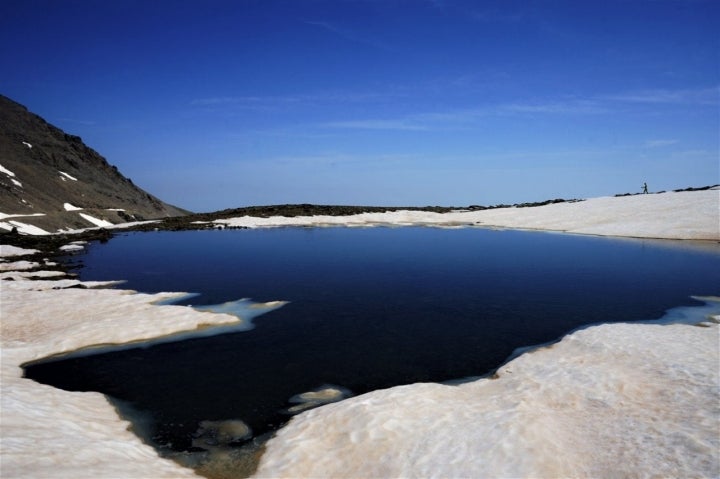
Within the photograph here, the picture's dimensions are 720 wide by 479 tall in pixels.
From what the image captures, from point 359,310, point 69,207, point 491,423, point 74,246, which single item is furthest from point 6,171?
point 491,423

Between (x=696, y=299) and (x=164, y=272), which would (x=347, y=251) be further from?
(x=696, y=299)

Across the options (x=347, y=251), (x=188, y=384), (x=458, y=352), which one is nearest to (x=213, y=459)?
(x=188, y=384)

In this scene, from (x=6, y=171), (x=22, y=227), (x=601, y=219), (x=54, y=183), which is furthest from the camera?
(x=54, y=183)

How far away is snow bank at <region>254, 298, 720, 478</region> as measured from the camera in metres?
10.3

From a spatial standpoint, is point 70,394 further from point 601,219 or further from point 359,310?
point 601,219

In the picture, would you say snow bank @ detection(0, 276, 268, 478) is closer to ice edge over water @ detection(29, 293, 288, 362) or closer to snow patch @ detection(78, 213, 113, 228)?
ice edge over water @ detection(29, 293, 288, 362)

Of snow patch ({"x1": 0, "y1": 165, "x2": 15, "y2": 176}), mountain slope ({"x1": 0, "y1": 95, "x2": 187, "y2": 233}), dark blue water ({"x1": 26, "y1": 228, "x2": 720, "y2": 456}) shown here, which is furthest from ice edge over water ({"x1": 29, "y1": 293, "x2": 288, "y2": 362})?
snow patch ({"x1": 0, "y1": 165, "x2": 15, "y2": 176})

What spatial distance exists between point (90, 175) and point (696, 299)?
174 metres

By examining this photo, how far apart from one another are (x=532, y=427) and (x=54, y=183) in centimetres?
13316

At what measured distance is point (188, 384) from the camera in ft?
53.8

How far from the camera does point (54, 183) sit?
11350 centimetres

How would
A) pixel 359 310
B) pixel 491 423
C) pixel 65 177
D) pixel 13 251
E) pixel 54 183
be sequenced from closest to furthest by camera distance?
1. pixel 491 423
2. pixel 359 310
3. pixel 13 251
4. pixel 54 183
5. pixel 65 177

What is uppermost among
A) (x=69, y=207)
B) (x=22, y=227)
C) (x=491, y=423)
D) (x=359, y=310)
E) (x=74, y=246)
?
(x=69, y=207)

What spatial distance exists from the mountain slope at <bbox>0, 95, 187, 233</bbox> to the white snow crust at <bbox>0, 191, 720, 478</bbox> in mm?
72442
